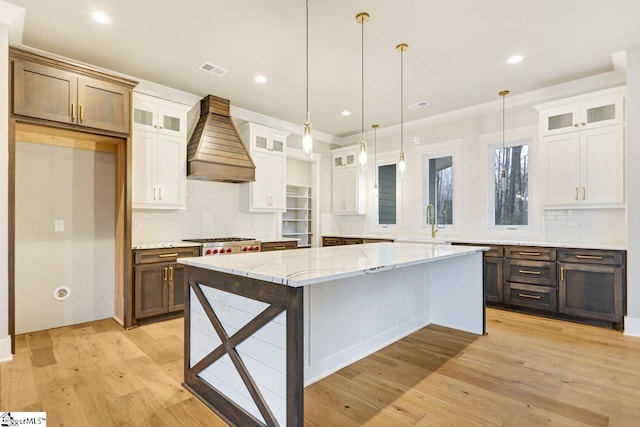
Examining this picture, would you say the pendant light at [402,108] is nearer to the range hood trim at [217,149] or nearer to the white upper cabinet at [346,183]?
the white upper cabinet at [346,183]

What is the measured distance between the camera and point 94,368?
2.65 metres

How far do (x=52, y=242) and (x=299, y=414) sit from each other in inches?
137

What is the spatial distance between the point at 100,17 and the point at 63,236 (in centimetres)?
228

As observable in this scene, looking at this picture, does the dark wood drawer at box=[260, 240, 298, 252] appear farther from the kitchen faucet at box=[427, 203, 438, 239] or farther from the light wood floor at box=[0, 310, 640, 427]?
the kitchen faucet at box=[427, 203, 438, 239]

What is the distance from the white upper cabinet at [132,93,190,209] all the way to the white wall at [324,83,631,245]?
3.50 metres

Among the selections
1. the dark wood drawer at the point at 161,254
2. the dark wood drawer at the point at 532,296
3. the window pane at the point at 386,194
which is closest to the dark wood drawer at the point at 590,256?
the dark wood drawer at the point at 532,296

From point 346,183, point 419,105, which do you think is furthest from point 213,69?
point 346,183

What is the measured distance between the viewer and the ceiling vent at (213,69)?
3736mm

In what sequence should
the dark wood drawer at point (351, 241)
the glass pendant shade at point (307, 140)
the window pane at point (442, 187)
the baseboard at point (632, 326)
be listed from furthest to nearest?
the dark wood drawer at point (351, 241) < the window pane at point (442, 187) < the baseboard at point (632, 326) < the glass pendant shade at point (307, 140)

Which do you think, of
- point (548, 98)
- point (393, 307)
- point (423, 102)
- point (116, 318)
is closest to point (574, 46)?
point (548, 98)

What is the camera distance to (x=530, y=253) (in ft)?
13.4

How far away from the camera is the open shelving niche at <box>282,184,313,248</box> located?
6.63 m

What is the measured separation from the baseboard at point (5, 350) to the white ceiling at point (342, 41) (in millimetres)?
2705

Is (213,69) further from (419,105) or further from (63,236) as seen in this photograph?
(419,105)
